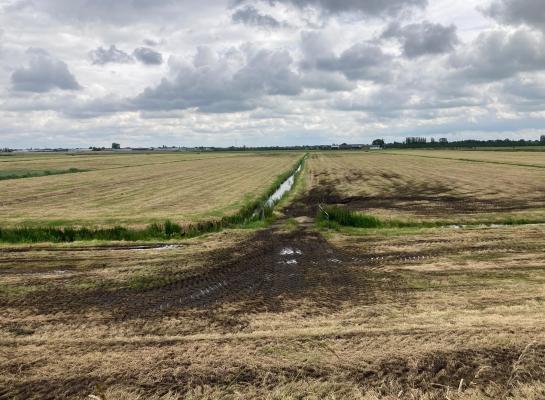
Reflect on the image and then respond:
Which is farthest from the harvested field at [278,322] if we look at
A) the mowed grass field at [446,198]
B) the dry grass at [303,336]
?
the mowed grass field at [446,198]

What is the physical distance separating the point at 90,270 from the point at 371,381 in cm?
1054

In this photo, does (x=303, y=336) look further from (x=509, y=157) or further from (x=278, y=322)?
(x=509, y=157)

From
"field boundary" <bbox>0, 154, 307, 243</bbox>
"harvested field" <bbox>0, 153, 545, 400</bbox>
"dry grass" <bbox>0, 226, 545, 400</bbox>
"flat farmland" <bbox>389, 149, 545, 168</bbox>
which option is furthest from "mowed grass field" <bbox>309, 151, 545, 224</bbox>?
"flat farmland" <bbox>389, 149, 545, 168</bbox>

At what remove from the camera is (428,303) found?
1052cm

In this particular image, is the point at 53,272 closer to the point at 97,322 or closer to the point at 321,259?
the point at 97,322

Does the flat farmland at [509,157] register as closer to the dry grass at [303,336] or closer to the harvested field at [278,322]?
the harvested field at [278,322]

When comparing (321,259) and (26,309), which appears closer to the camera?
(26,309)

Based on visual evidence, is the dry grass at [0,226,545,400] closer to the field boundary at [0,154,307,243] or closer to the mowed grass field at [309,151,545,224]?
the field boundary at [0,154,307,243]

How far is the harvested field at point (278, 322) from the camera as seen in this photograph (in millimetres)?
7113

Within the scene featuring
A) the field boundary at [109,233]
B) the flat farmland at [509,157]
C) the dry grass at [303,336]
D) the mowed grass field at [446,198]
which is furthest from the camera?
the flat farmland at [509,157]

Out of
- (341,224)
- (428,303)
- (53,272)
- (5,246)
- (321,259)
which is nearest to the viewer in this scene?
(428,303)

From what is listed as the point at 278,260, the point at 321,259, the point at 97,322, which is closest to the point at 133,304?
the point at 97,322

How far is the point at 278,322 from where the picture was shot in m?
9.53

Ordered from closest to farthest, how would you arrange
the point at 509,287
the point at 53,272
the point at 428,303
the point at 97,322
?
the point at 97,322, the point at 428,303, the point at 509,287, the point at 53,272
